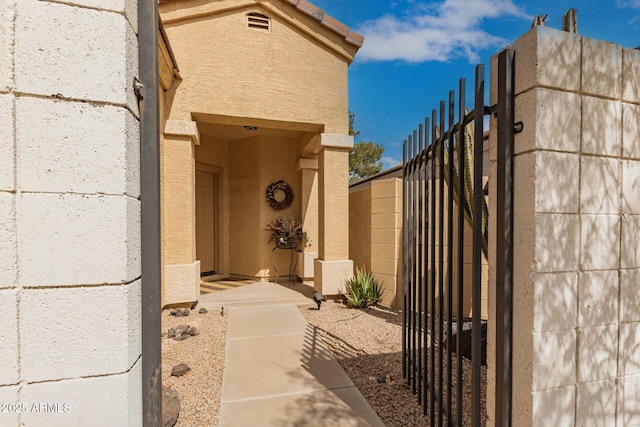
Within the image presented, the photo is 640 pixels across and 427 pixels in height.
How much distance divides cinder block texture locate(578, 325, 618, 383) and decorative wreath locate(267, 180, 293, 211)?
20.8 feet

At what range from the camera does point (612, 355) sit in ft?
4.45

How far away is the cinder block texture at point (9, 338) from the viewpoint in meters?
0.94

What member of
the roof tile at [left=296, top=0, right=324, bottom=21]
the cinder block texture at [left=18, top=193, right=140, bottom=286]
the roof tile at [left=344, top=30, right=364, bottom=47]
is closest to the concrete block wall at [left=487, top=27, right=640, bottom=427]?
the cinder block texture at [left=18, top=193, right=140, bottom=286]

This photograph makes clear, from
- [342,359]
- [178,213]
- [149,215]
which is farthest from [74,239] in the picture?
[178,213]

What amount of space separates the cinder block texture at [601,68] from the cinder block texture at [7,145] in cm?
227

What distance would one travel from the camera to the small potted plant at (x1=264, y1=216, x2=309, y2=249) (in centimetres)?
664

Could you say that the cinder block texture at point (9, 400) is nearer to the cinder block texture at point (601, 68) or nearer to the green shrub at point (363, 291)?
the cinder block texture at point (601, 68)

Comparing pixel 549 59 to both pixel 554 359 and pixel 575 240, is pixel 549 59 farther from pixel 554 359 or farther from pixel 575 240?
pixel 554 359

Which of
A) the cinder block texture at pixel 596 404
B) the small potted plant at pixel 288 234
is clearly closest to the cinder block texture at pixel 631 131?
the cinder block texture at pixel 596 404

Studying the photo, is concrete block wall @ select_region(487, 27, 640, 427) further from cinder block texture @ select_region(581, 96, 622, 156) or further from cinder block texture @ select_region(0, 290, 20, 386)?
cinder block texture @ select_region(0, 290, 20, 386)

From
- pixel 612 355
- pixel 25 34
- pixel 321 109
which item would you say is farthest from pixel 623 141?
pixel 321 109

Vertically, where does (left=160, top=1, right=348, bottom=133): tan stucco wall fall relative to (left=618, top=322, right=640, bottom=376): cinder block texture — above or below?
above

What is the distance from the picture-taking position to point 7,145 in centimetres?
95

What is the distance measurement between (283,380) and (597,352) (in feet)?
7.49
